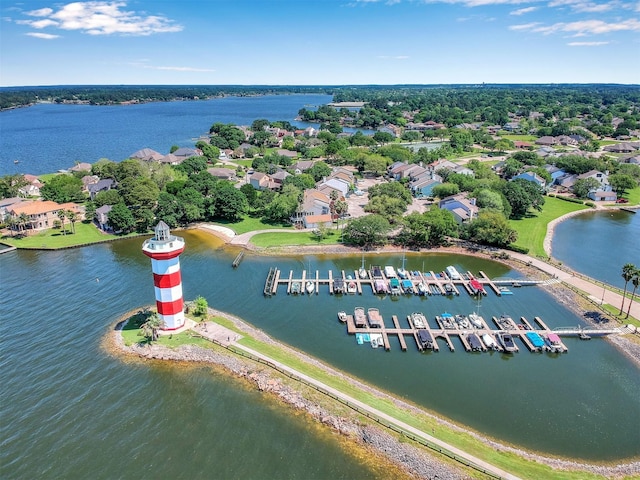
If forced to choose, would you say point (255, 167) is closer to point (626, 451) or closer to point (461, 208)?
point (461, 208)

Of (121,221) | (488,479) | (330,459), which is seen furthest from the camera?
(121,221)

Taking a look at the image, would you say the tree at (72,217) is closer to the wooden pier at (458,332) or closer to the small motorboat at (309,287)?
the small motorboat at (309,287)

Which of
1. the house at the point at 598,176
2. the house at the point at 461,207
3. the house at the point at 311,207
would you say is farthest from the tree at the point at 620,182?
the house at the point at 311,207

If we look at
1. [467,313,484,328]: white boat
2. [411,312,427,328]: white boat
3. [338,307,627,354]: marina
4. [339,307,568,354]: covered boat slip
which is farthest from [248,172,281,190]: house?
[467,313,484,328]: white boat

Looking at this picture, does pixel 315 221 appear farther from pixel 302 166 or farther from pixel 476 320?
pixel 302 166

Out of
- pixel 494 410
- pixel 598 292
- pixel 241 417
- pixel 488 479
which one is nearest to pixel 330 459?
pixel 241 417

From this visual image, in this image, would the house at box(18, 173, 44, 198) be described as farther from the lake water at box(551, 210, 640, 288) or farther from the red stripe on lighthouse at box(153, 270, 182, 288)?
the lake water at box(551, 210, 640, 288)
